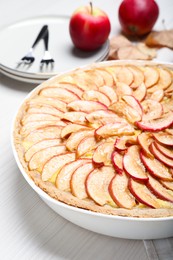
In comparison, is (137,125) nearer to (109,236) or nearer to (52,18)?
(109,236)

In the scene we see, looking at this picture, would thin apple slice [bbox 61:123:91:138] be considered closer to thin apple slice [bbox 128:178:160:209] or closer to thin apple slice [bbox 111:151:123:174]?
thin apple slice [bbox 111:151:123:174]

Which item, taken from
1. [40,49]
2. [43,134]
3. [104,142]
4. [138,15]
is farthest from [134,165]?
[138,15]

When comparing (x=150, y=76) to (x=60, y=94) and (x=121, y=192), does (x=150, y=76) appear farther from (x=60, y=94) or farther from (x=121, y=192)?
(x=121, y=192)

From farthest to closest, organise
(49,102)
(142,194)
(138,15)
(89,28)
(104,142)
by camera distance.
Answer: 1. (138,15)
2. (89,28)
3. (49,102)
4. (104,142)
5. (142,194)

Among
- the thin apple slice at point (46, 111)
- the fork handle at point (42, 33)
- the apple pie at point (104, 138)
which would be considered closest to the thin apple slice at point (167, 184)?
the apple pie at point (104, 138)

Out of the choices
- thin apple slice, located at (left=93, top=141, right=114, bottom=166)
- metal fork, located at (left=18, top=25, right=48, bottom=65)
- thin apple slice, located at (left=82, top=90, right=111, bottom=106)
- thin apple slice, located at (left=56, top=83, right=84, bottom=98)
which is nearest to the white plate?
metal fork, located at (left=18, top=25, right=48, bottom=65)

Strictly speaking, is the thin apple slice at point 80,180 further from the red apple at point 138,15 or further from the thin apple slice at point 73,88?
the red apple at point 138,15

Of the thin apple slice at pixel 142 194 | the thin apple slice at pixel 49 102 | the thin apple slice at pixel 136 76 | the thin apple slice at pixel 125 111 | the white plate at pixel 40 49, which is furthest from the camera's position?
the white plate at pixel 40 49
